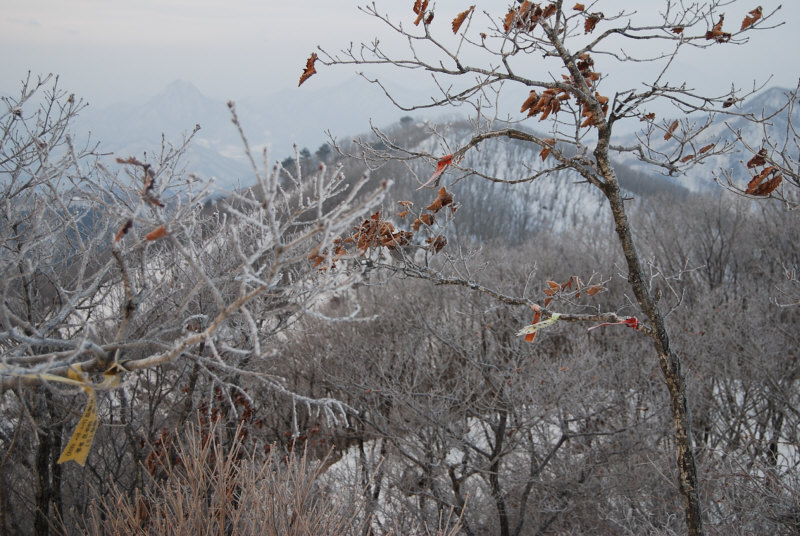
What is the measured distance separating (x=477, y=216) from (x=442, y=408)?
34176 millimetres

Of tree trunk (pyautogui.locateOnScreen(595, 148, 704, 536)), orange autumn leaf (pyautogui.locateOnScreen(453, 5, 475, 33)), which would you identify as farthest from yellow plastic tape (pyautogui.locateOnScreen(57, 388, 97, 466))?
tree trunk (pyautogui.locateOnScreen(595, 148, 704, 536))

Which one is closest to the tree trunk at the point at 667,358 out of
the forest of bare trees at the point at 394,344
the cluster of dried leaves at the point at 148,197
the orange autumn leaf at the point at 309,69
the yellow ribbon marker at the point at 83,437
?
the forest of bare trees at the point at 394,344

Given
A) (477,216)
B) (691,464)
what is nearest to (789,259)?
(691,464)

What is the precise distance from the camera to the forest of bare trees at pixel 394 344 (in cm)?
290

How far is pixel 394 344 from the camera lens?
15.1 m

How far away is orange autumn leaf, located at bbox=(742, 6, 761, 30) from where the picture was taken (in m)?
3.47

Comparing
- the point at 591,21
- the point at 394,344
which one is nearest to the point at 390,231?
the point at 591,21

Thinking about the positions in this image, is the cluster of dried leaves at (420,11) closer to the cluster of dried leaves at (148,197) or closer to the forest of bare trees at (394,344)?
the forest of bare trees at (394,344)

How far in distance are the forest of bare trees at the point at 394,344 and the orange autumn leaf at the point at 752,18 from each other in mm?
13

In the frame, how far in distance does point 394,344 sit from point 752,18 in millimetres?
12464

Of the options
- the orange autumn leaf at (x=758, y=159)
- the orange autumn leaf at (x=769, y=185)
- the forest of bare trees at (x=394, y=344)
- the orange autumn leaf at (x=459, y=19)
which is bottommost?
the forest of bare trees at (x=394, y=344)

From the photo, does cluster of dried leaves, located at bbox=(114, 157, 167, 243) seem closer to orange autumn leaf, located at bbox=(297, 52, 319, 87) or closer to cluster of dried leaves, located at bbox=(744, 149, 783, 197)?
orange autumn leaf, located at bbox=(297, 52, 319, 87)

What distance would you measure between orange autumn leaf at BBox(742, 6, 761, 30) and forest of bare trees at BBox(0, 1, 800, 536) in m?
0.01

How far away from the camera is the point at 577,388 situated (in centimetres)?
971
